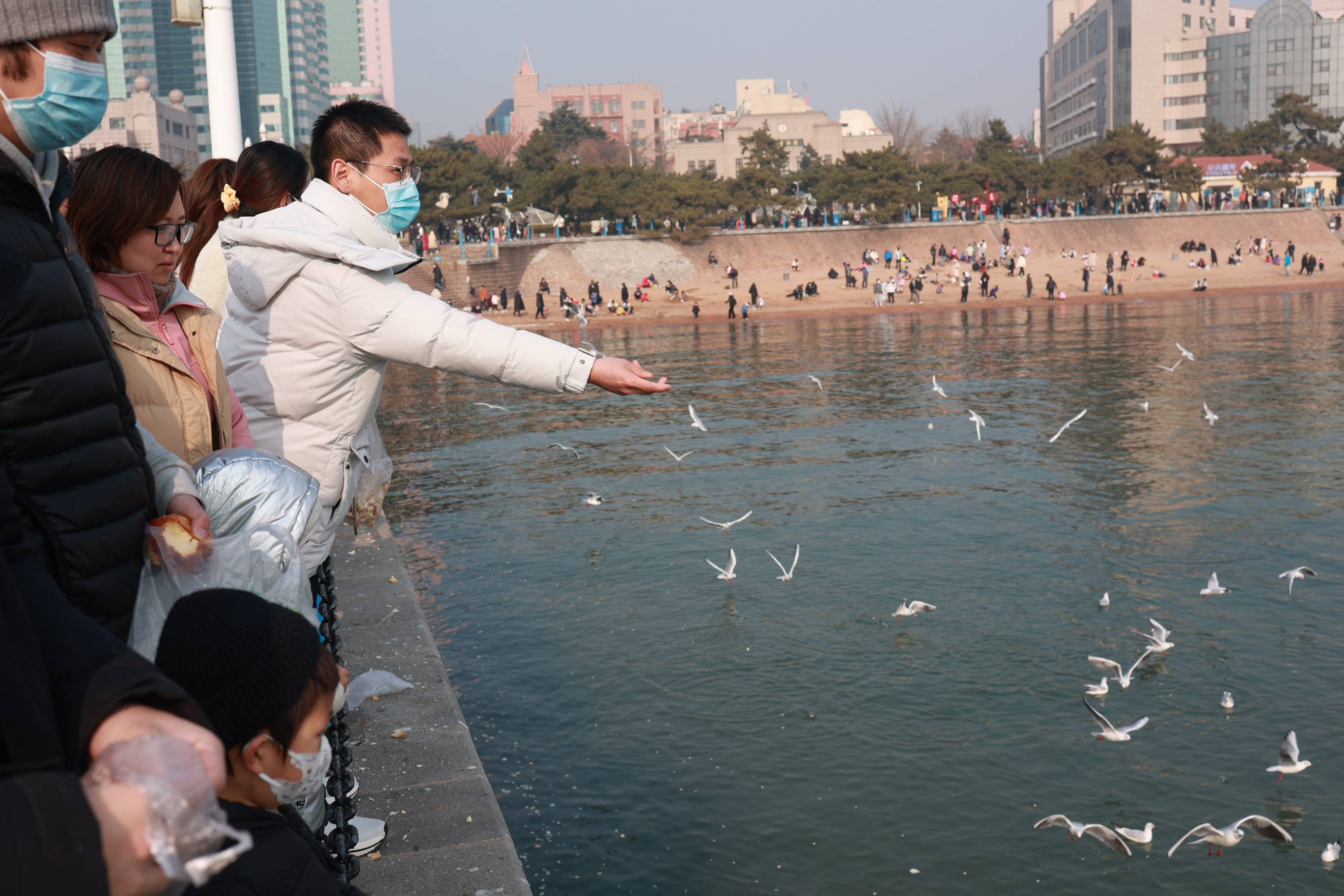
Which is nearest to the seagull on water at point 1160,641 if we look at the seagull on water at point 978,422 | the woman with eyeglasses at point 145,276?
the woman with eyeglasses at point 145,276

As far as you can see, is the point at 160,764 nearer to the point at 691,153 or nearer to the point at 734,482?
the point at 734,482

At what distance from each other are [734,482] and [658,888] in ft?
35.3

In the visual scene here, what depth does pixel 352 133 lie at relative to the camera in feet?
12.9

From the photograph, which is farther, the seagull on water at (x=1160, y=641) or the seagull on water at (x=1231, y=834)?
the seagull on water at (x=1160, y=641)

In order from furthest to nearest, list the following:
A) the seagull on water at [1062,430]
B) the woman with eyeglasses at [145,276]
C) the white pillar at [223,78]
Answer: the seagull on water at [1062,430], the white pillar at [223,78], the woman with eyeglasses at [145,276]

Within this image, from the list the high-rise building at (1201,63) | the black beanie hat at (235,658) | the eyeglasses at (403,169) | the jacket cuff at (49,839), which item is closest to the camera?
the jacket cuff at (49,839)

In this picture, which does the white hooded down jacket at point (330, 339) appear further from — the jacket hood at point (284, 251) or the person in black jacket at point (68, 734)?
the person in black jacket at point (68, 734)

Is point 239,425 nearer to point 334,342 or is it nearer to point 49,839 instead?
point 334,342

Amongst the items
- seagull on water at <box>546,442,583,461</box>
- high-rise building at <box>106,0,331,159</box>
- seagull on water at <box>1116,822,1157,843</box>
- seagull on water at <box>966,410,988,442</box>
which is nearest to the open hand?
seagull on water at <box>1116,822,1157,843</box>

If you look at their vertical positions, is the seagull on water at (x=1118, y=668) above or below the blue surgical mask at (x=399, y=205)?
below

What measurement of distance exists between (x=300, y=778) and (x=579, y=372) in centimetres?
141

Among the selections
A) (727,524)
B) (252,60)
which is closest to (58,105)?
(727,524)

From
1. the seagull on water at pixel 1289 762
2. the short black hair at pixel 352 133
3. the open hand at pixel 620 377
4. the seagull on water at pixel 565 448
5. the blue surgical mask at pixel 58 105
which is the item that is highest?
the short black hair at pixel 352 133

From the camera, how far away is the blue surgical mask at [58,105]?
1937mm
